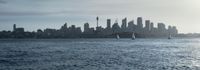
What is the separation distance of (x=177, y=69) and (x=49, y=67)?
2237 cm

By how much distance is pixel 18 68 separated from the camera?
2753 inches

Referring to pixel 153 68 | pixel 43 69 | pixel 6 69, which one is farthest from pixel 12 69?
pixel 153 68

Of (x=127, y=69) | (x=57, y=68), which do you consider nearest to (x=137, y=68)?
(x=127, y=69)

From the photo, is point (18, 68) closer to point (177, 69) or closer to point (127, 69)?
point (127, 69)

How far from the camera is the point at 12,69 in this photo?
6844 cm

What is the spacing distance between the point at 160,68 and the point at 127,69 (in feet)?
21.3

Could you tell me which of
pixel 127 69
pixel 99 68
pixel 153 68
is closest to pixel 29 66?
pixel 99 68

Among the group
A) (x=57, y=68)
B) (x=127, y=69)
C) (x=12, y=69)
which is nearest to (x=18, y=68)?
(x=12, y=69)

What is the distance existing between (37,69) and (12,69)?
14.1ft

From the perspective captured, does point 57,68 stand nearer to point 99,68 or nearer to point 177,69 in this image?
point 99,68

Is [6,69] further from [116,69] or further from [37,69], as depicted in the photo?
[116,69]

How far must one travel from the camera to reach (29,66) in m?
73.2

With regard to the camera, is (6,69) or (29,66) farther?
(29,66)

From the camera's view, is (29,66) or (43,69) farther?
(29,66)
